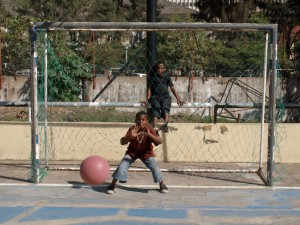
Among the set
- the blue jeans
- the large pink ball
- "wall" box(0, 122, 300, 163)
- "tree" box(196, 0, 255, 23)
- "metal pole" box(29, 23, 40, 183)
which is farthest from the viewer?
"tree" box(196, 0, 255, 23)

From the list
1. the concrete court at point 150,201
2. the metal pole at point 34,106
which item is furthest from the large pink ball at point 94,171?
the metal pole at point 34,106

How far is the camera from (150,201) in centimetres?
848

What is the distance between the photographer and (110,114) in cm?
1719

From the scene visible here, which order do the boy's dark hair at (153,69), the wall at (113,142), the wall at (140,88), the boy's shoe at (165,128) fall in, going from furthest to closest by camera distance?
the wall at (140,88)
the wall at (113,142)
the boy's shoe at (165,128)
the boy's dark hair at (153,69)

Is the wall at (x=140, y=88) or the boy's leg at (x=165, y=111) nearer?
the boy's leg at (x=165, y=111)

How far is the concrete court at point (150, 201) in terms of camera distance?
7582 mm

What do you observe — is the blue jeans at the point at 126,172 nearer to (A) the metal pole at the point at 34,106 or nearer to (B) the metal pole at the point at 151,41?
(A) the metal pole at the point at 34,106

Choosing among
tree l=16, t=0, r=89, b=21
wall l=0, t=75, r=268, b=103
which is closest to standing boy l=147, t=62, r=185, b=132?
wall l=0, t=75, r=268, b=103

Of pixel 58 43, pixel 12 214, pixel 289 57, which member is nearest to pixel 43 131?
pixel 12 214

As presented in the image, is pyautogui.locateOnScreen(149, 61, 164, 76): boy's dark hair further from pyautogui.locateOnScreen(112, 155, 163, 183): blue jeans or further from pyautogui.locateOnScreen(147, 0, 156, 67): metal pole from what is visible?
pyautogui.locateOnScreen(112, 155, 163, 183): blue jeans

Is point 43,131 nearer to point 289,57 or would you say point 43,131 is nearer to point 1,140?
point 1,140

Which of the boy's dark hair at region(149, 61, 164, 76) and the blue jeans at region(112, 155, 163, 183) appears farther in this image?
the boy's dark hair at region(149, 61, 164, 76)

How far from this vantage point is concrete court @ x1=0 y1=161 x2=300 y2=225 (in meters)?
7.58

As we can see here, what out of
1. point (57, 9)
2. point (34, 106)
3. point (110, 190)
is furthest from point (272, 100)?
point (57, 9)
